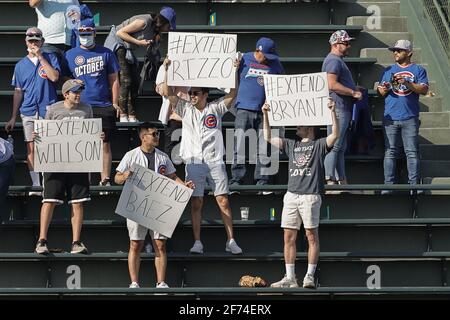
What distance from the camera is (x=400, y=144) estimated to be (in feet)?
57.0

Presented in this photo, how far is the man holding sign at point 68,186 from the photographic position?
16469mm

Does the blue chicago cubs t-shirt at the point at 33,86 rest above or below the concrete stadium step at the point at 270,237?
above

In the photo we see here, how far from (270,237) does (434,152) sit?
2.35m

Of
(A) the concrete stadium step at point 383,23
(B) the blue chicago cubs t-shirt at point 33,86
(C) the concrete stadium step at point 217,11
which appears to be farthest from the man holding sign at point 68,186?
(A) the concrete stadium step at point 383,23

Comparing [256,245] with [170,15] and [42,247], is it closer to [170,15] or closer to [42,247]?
[42,247]

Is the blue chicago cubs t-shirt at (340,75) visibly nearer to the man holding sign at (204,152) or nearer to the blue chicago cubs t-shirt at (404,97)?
the blue chicago cubs t-shirt at (404,97)

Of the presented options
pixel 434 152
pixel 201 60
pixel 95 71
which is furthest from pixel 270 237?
pixel 95 71

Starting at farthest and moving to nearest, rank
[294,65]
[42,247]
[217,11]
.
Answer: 1. [217,11]
2. [294,65]
3. [42,247]

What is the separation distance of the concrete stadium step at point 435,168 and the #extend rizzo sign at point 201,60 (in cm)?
265

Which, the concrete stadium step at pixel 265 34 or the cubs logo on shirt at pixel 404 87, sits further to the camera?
the concrete stadium step at pixel 265 34

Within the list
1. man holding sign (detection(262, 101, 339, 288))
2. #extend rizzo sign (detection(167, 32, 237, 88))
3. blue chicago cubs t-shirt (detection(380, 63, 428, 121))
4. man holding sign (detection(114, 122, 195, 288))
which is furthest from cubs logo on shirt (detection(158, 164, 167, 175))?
blue chicago cubs t-shirt (detection(380, 63, 428, 121))

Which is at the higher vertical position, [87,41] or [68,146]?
[87,41]

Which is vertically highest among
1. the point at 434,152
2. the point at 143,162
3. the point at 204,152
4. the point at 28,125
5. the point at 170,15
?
the point at 170,15
